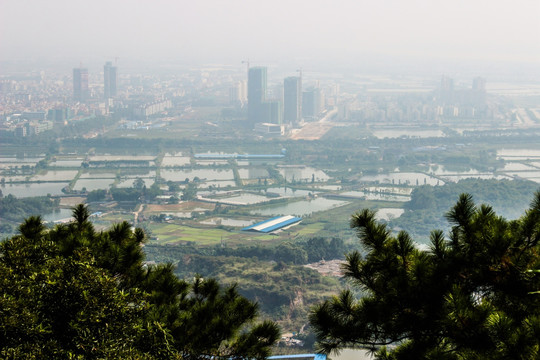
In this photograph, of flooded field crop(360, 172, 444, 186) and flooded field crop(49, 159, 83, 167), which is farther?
flooded field crop(49, 159, 83, 167)

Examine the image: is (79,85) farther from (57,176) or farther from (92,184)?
(92,184)

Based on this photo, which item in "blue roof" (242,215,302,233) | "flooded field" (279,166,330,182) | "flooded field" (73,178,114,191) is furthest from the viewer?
"flooded field" (279,166,330,182)

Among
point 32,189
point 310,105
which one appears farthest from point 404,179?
point 310,105

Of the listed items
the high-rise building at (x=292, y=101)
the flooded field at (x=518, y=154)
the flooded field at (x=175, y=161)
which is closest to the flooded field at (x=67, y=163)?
the flooded field at (x=175, y=161)

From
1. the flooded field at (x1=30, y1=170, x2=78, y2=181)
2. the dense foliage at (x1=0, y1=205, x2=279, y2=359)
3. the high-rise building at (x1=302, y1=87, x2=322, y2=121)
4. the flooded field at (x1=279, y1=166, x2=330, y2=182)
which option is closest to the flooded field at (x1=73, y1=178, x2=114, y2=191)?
the flooded field at (x1=30, y1=170, x2=78, y2=181)

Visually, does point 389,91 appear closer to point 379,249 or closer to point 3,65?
point 3,65

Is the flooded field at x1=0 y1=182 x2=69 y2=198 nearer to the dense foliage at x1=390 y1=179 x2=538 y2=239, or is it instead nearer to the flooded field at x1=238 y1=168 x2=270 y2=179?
the flooded field at x1=238 y1=168 x2=270 y2=179
